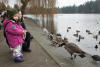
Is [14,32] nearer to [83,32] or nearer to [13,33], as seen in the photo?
[13,33]

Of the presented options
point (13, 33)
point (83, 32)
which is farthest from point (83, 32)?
point (13, 33)

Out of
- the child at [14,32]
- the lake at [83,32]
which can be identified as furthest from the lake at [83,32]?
the child at [14,32]

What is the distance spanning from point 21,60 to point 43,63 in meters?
0.57

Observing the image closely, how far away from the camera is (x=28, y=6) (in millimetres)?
18672

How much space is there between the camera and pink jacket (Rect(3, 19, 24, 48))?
13.3ft

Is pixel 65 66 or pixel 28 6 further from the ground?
pixel 28 6

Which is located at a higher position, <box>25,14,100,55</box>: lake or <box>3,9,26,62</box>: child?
<box>3,9,26,62</box>: child

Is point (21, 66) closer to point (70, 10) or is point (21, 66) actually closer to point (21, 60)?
point (21, 60)

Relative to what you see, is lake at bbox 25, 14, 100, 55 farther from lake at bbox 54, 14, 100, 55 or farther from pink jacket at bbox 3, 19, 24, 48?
pink jacket at bbox 3, 19, 24, 48

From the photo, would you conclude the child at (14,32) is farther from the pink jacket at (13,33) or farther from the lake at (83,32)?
the lake at (83,32)

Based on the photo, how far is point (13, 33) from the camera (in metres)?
4.05

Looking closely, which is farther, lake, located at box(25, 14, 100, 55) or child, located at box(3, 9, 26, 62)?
lake, located at box(25, 14, 100, 55)

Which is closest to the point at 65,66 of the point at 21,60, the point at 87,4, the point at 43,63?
the point at 43,63

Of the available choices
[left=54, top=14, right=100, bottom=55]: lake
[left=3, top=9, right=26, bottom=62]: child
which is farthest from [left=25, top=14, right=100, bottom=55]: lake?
[left=3, top=9, right=26, bottom=62]: child
